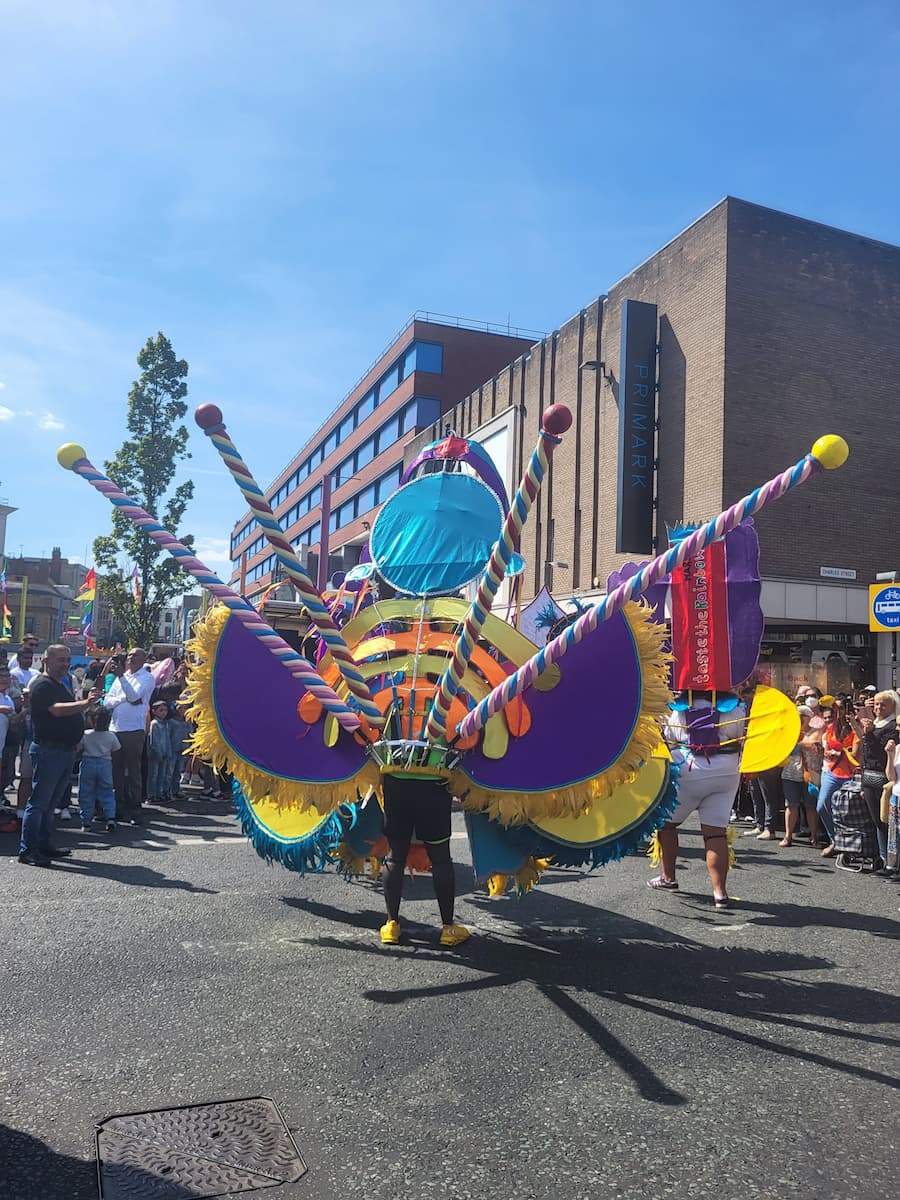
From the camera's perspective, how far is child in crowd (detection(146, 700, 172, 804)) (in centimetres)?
983

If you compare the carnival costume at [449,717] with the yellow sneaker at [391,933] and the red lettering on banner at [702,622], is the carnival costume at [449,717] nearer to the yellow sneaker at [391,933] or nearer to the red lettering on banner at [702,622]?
the yellow sneaker at [391,933]

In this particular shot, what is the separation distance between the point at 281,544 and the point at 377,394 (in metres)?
38.8

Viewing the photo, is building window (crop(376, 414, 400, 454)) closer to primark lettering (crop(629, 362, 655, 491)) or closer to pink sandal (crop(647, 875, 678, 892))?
primark lettering (crop(629, 362, 655, 491))

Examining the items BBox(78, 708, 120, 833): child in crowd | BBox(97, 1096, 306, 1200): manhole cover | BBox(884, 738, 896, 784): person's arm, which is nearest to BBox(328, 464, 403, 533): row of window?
BBox(78, 708, 120, 833): child in crowd

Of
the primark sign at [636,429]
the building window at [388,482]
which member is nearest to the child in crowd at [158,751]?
the primark sign at [636,429]

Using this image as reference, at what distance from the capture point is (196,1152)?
2695mm

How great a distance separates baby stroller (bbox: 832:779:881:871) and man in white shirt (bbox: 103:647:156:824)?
6476mm

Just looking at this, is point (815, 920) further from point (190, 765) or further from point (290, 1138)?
point (190, 765)

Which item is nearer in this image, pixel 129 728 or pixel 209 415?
pixel 209 415

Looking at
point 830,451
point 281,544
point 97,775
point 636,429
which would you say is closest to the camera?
point 830,451

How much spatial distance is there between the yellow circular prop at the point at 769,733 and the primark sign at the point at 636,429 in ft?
41.5

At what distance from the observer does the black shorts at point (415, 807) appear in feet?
15.6

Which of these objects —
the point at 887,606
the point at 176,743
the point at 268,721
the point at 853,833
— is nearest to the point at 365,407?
the point at 176,743

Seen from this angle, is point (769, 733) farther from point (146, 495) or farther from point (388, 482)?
point (388, 482)
